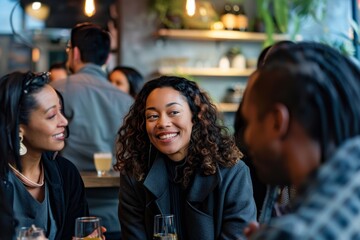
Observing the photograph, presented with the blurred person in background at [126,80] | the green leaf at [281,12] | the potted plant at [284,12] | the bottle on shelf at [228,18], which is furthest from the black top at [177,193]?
the bottle on shelf at [228,18]

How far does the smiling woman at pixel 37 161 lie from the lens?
2225 mm

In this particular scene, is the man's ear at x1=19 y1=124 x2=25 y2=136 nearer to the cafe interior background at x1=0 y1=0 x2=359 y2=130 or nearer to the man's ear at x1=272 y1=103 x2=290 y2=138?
the man's ear at x1=272 y1=103 x2=290 y2=138

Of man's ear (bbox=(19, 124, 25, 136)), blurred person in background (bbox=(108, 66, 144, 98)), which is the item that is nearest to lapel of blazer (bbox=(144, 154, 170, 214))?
man's ear (bbox=(19, 124, 25, 136))

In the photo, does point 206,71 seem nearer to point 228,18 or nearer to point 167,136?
point 228,18

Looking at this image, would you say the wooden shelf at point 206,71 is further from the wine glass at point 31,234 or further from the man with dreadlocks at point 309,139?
the man with dreadlocks at point 309,139

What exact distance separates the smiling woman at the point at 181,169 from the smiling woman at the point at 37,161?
0.72 feet

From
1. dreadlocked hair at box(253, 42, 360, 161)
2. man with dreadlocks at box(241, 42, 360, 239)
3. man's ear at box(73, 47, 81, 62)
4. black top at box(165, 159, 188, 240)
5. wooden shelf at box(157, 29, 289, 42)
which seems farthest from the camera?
wooden shelf at box(157, 29, 289, 42)

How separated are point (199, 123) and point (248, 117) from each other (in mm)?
1233

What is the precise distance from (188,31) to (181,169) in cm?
387

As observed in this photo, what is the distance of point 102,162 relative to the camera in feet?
10.7

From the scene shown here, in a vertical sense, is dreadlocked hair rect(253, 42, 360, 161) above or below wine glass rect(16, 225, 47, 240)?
above

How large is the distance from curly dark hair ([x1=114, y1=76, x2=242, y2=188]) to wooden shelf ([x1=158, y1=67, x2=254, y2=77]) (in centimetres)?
353

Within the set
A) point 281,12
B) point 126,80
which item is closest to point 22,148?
point 126,80

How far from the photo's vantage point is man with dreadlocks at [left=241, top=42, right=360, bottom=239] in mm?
1014
